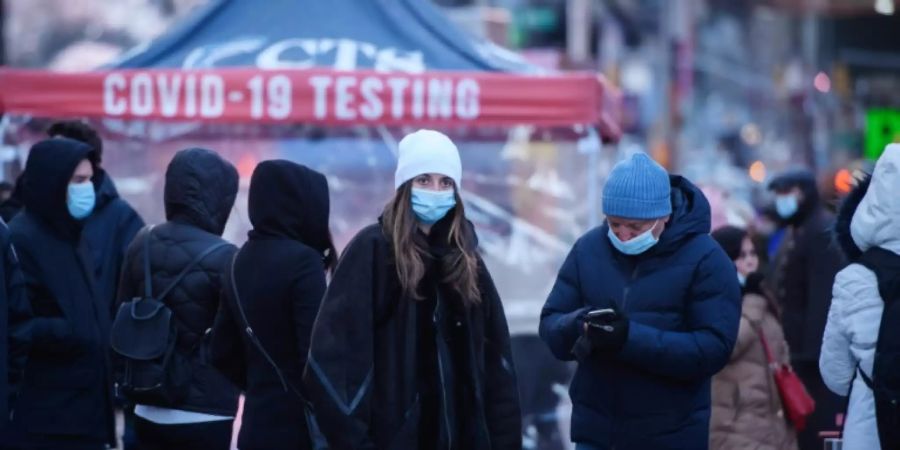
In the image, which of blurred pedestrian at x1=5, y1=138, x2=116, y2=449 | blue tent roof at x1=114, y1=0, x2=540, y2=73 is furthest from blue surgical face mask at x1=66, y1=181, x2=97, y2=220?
blue tent roof at x1=114, y1=0, x2=540, y2=73

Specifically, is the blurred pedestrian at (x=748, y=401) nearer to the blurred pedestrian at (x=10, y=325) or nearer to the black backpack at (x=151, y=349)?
the black backpack at (x=151, y=349)

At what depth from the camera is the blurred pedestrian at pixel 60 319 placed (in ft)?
25.1

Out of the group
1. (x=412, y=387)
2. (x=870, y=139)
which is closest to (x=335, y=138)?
(x=412, y=387)

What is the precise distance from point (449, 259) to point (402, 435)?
635 millimetres

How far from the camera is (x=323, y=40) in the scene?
11.1 m

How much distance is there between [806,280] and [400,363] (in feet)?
18.1

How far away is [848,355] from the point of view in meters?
6.94

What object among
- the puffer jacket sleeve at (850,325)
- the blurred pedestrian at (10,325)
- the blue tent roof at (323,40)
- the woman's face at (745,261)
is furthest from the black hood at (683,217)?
the blue tent roof at (323,40)

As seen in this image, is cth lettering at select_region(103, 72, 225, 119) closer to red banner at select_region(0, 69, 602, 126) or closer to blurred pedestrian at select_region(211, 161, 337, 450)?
red banner at select_region(0, 69, 602, 126)

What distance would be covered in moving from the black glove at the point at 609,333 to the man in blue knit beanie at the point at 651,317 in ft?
0.24

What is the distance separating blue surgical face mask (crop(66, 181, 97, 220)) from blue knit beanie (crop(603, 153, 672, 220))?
105 inches

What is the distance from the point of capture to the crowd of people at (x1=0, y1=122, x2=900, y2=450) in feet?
20.0

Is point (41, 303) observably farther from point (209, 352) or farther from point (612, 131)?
point (612, 131)

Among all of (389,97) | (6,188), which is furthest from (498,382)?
(6,188)
